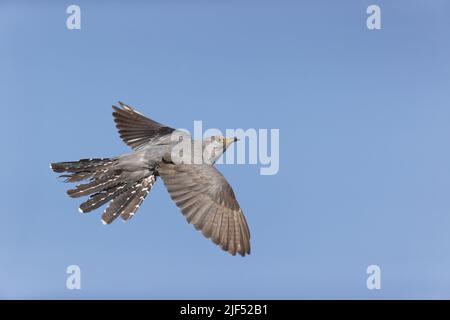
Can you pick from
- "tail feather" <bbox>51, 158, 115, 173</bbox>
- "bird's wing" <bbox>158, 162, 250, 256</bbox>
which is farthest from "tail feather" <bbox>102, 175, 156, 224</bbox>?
"tail feather" <bbox>51, 158, 115, 173</bbox>

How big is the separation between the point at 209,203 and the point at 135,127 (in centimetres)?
233

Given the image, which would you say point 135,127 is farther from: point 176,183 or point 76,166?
point 176,183

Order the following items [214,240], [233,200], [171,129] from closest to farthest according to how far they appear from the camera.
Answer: [214,240], [233,200], [171,129]

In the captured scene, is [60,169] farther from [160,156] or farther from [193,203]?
[193,203]

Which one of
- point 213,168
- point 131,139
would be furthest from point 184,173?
point 131,139

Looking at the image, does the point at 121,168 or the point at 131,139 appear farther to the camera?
the point at 131,139

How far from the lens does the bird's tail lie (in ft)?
25.7

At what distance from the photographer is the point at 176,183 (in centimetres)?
764

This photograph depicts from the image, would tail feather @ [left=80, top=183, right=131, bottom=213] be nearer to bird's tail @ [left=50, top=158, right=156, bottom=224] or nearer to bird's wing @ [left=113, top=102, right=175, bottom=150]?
bird's tail @ [left=50, top=158, right=156, bottom=224]

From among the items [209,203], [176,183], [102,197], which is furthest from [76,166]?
[209,203]

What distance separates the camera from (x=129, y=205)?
7.92 m

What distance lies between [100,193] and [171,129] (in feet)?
5.52

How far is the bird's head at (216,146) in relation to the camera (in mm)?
8242

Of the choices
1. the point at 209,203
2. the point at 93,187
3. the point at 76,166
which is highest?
the point at 76,166
